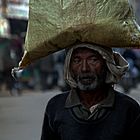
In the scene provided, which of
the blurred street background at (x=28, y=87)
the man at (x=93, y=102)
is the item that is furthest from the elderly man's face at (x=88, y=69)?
the blurred street background at (x=28, y=87)

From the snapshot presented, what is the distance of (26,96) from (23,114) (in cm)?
467

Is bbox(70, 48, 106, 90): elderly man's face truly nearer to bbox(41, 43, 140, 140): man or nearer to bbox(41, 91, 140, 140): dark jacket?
bbox(41, 43, 140, 140): man

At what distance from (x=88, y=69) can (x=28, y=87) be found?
60.0 ft

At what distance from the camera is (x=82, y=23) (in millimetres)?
3311

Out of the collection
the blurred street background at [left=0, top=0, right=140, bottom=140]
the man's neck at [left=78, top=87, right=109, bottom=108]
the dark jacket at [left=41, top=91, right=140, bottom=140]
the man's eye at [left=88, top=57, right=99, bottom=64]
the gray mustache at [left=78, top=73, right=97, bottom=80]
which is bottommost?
the blurred street background at [left=0, top=0, right=140, bottom=140]

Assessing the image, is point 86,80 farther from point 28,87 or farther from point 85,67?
point 28,87

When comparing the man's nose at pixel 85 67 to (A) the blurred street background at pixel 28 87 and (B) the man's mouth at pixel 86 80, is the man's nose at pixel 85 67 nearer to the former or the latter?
(B) the man's mouth at pixel 86 80

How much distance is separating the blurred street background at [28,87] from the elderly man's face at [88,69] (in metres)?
6.70

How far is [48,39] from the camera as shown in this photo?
11.1 ft

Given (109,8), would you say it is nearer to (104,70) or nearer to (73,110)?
(104,70)

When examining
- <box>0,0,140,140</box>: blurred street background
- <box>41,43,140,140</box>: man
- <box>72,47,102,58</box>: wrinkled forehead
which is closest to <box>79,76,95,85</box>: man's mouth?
<box>41,43,140,140</box>: man

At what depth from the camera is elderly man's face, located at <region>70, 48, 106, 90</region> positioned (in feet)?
10.9

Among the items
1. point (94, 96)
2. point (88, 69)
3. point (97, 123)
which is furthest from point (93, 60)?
point (97, 123)

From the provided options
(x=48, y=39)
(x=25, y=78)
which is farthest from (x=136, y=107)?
(x=25, y=78)
